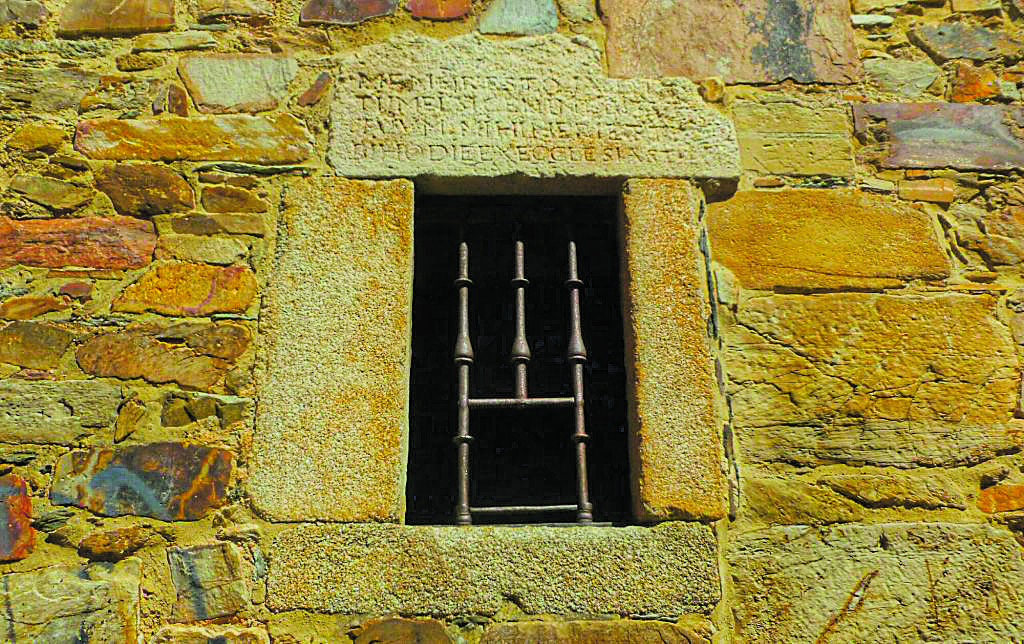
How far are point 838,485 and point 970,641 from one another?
1.41 feet

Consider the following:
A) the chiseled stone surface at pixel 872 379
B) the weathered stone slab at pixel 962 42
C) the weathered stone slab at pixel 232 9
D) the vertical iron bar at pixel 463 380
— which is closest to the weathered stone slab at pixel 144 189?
the weathered stone slab at pixel 232 9

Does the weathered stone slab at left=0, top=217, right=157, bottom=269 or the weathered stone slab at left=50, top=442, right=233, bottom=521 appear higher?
the weathered stone slab at left=0, top=217, right=157, bottom=269

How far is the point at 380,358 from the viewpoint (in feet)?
6.48

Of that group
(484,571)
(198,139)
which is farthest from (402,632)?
(198,139)

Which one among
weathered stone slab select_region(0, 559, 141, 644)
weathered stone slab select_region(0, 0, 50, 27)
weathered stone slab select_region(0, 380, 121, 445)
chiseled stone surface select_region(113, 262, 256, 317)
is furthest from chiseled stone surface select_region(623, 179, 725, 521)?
weathered stone slab select_region(0, 0, 50, 27)

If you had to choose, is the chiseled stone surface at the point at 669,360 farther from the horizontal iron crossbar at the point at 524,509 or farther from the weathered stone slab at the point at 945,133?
the weathered stone slab at the point at 945,133

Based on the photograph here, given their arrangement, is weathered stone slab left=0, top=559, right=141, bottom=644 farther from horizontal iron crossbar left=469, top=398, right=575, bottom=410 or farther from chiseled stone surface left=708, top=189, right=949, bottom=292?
chiseled stone surface left=708, top=189, right=949, bottom=292

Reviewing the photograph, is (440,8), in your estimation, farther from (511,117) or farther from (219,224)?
(219,224)

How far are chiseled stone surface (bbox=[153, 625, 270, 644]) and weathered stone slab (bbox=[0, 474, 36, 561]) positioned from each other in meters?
0.38

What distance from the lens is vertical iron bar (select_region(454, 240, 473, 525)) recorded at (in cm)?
199

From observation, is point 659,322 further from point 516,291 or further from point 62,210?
point 62,210

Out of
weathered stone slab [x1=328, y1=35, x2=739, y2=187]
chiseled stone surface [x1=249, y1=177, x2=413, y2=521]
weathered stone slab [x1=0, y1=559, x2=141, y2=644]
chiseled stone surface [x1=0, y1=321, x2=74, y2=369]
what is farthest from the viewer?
weathered stone slab [x1=328, y1=35, x2=739, y2=187]

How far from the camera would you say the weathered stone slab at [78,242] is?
6.77 feet

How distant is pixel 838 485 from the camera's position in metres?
1.93
